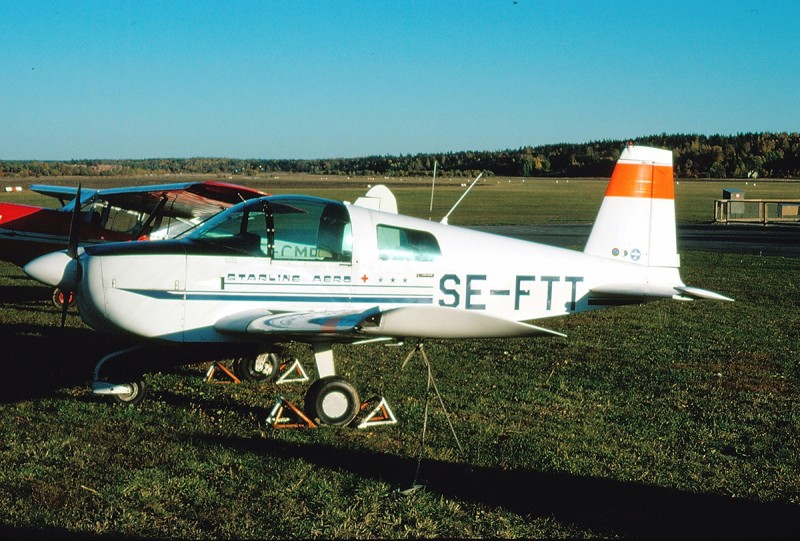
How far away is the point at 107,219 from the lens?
44.6ft

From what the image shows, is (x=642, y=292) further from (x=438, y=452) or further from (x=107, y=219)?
(x=107, y=219)

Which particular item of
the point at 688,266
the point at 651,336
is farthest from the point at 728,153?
the point at 651,336

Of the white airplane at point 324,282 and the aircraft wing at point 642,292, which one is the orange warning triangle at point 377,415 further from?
the aircraft wing at point 642,292

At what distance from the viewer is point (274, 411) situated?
616 centimetres

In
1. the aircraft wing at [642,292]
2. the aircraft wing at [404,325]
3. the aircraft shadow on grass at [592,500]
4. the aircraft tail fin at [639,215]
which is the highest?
the aircraft tail fin at [639,215]

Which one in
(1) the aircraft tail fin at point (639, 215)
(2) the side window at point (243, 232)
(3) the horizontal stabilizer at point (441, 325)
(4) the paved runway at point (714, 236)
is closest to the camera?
(3) the horizontal stabilizer at point (441, 325)

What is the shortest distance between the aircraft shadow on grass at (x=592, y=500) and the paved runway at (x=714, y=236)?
18769 mm

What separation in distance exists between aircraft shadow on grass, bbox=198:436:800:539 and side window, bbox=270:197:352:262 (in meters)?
1.94

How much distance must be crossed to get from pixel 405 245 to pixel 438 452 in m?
2.20

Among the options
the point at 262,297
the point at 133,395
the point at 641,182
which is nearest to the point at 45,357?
the point at 133,395

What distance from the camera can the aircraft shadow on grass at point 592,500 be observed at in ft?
14.1

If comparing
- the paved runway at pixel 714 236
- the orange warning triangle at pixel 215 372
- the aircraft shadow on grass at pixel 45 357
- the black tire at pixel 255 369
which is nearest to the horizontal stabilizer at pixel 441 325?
the black tire at pixel 255 369

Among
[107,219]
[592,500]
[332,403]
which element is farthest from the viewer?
[107,219]

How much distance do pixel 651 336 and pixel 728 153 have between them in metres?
143
